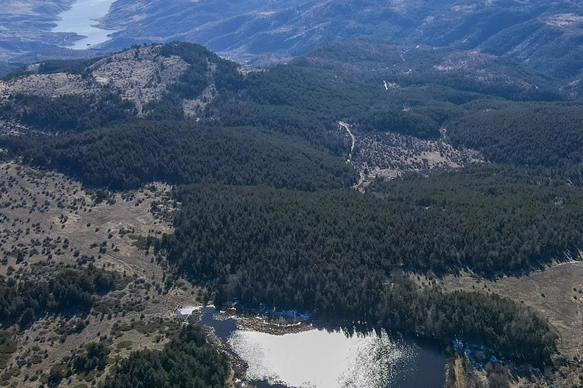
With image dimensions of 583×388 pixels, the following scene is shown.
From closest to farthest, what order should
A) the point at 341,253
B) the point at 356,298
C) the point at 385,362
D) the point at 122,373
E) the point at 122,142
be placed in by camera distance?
1. the point at 122,373
2. the point at 385,362
3. the point at 356,298
4. the point at 341,253
5. the point at 122,142

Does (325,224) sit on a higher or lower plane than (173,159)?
lower

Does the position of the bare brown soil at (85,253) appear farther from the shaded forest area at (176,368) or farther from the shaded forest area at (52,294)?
the shaded forest area at (176,368)

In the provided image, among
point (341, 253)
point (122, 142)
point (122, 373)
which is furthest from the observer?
point (122, 142)

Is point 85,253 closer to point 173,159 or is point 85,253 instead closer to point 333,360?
point 173,159

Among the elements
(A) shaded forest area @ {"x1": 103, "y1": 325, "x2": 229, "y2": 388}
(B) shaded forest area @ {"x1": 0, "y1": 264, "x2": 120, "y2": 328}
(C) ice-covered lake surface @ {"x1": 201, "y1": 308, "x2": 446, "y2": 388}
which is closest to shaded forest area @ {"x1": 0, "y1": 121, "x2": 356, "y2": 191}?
(B) shaded forest area @ {"x1": 0, "y1": 264, "x2": 120, "y2": 328}

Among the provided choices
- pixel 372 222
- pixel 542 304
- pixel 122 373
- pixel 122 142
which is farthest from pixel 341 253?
pixel 122 142

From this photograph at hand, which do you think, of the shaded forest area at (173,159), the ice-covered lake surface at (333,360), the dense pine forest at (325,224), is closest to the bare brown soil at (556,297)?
the dense pine forest at (325,224)

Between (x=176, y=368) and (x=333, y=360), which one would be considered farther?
(x=333, y=360)

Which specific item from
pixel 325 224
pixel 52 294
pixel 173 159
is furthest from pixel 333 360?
pixel 173 159

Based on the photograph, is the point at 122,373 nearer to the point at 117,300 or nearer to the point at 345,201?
the point at 117,300

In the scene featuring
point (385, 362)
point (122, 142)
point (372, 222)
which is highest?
point (122, 142)
